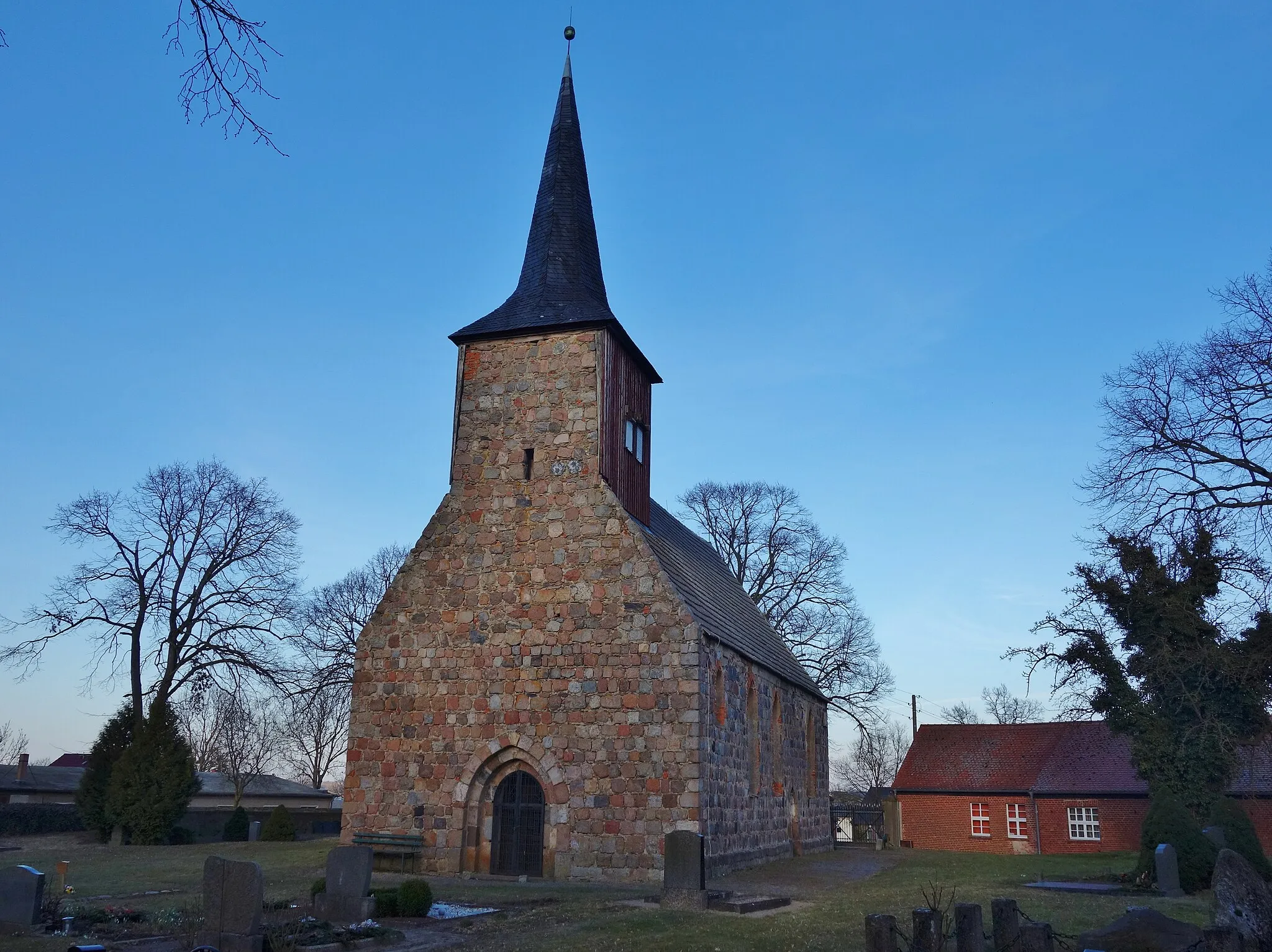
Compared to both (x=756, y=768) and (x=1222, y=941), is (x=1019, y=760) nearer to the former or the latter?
(x=756, y=768)

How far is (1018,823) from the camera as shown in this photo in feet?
105

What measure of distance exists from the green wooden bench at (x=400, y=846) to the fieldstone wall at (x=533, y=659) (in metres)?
0.17

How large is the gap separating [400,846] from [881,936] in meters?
11.5

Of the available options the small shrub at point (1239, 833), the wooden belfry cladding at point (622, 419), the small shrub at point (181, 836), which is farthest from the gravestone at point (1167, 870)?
the small shrub at point (181, 836)

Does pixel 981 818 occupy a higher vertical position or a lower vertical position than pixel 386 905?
lower

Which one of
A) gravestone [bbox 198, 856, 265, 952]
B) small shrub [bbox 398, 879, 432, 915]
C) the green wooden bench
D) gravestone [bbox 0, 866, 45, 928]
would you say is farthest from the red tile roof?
gravestone [bbox 0, 866, 45, 928]

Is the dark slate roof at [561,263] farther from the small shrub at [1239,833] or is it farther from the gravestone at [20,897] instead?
the small shrub at [1239,833]

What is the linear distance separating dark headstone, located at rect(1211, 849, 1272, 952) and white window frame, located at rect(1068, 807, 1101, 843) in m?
24.9

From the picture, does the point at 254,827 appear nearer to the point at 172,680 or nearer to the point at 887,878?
the point at 172,680

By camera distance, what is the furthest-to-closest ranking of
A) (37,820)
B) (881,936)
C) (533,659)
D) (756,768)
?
(37,820) < (756,768) < (533,659) < (881,936)

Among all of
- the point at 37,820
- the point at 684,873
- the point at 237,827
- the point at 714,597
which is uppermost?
the point at 714,597

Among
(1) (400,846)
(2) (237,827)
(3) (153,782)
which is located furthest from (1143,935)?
(2) (237,827)

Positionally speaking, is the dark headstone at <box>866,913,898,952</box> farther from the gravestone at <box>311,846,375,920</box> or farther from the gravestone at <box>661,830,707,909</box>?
the gravestone at <box>311,846,375,920</box>

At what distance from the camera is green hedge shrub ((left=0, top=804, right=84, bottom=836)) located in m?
30.8
